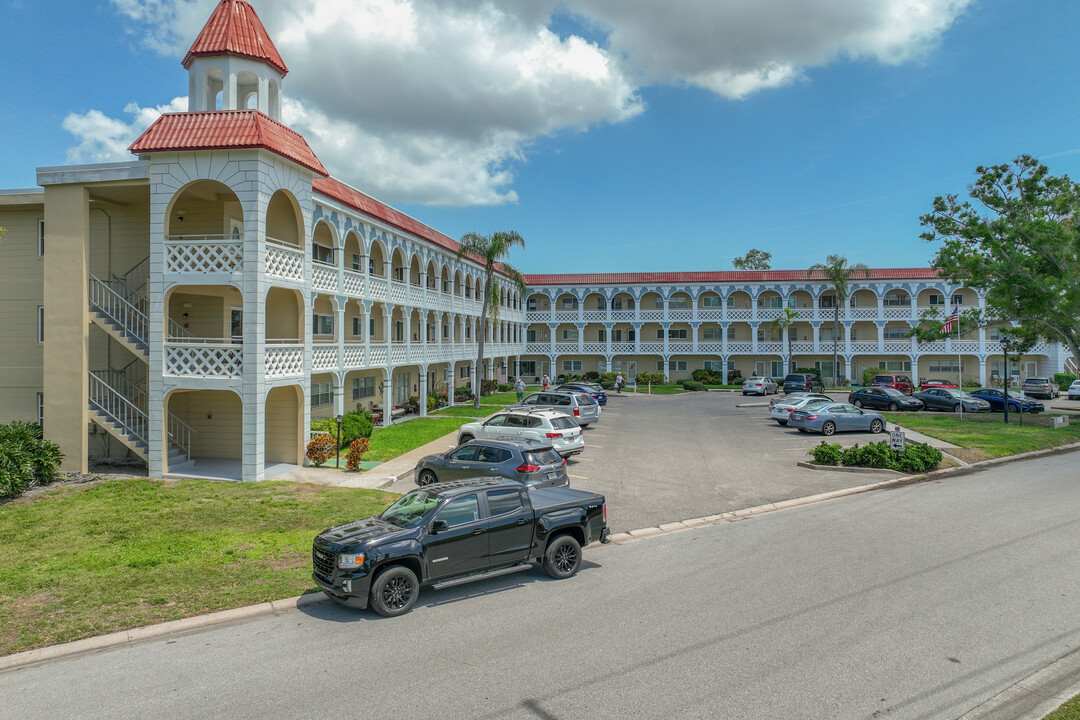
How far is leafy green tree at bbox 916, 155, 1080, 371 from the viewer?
3281 centimetres

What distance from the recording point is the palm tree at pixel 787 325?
58.3 metres

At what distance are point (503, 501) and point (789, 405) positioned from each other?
81.4 feet

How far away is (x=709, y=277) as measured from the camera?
59.8m

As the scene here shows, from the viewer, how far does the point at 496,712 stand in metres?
6.23

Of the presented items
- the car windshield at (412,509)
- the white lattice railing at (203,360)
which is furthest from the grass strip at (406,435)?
the car windshield at (412,509)

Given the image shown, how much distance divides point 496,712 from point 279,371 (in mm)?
14988

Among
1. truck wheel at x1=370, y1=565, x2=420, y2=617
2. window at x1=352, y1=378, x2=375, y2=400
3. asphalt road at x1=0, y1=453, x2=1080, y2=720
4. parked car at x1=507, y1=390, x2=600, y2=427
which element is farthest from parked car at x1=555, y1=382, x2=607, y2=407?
truck wheel at x1=370, y1=565, x2=420, y2=617


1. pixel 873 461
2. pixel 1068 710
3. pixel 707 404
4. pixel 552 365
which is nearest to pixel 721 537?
pixel 1068 710

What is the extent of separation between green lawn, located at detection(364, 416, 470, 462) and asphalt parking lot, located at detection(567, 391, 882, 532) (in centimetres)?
636

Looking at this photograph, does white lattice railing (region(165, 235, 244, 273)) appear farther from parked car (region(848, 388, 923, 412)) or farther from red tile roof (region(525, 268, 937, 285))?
red tile roof (region(525, 268, 937, 285))

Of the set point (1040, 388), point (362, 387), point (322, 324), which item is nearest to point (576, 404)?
point (362, 387)

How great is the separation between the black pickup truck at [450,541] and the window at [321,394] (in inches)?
661

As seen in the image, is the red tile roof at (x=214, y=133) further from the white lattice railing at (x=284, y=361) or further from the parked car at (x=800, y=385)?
the parked car at (x=800, y=385)

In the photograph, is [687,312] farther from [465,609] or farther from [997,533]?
[465,609]
